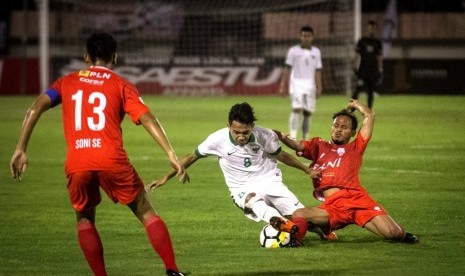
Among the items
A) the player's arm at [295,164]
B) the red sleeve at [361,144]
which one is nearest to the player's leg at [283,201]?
the player's arm at [295,164]

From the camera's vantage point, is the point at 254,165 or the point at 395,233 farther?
the point at 254,165

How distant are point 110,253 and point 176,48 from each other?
104 feet

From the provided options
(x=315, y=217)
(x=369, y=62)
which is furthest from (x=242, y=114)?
(x=369, y=62)

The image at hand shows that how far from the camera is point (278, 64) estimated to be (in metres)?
38.2

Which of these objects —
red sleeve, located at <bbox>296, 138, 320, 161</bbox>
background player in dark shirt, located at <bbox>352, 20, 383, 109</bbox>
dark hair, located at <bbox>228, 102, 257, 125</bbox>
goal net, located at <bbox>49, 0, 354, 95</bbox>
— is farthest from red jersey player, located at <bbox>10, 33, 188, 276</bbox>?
goal net, located at <bbox>49, 0, 354, 95</bbox>

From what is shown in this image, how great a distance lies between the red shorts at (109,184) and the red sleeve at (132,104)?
0.38 metres

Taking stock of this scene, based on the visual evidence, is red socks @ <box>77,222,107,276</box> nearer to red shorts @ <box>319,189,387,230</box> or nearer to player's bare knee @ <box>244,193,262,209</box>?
player's bare knee @ <box>244,193,262,209</box>

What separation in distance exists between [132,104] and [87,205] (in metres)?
0.80

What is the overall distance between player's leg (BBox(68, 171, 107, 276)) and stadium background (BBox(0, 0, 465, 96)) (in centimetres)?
2760

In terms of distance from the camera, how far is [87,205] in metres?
7.54

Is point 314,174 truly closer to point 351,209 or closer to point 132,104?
point 351,209

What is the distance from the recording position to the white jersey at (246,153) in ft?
32.3

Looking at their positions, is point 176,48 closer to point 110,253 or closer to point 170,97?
point 170,97

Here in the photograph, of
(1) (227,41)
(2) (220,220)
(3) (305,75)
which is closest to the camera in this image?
(2) (220,220)
